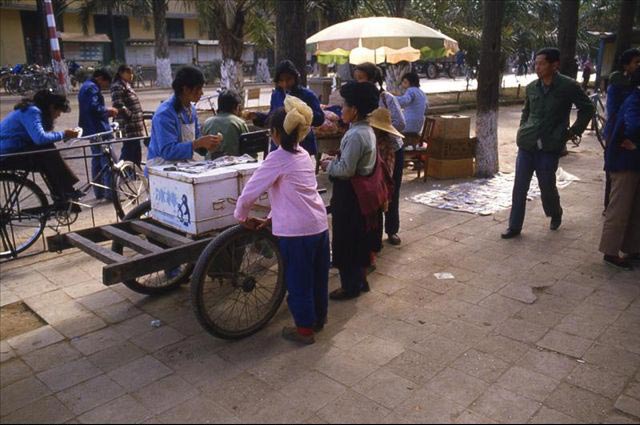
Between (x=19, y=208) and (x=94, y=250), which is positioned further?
(x=19, y=208)

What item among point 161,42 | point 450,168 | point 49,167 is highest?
point 161,42

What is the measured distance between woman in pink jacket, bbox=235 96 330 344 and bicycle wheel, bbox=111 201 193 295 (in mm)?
1223

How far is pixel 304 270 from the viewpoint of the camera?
11.1 ft

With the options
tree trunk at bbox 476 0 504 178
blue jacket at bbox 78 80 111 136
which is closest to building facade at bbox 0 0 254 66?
blue jacket at bbox 78 80 111 136

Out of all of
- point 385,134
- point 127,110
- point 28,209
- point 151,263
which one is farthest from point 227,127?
point 127,110

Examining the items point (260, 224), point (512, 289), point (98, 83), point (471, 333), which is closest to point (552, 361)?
point (471, 333)

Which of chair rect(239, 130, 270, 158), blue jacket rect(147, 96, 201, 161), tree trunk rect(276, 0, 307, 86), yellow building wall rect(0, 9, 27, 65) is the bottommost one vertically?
chair rect(239, 130, 270, 158)

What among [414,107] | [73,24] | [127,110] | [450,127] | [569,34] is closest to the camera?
[127,110]

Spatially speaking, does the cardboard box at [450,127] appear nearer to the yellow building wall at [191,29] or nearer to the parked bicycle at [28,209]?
the parked bicycle at [28,209]

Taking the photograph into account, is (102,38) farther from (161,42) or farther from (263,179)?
(263,179)

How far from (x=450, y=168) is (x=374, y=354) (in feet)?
17.3

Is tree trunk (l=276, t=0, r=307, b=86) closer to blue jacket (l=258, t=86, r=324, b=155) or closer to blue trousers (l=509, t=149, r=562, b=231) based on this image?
blue jacket (l=258, t=86, r=324, b=155)

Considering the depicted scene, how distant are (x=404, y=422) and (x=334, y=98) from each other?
30.6ft

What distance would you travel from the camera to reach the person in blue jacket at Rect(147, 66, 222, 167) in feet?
12.9
